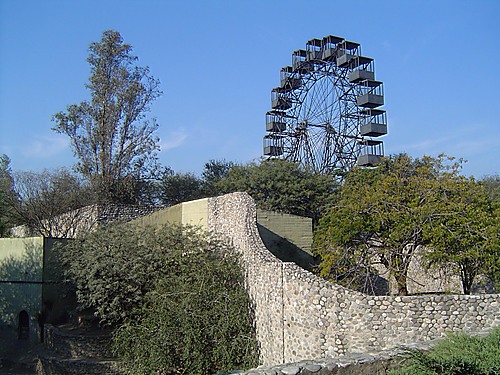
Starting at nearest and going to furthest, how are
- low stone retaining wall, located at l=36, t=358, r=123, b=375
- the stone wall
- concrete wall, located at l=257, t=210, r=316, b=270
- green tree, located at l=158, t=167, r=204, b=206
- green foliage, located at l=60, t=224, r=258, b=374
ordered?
the stone wall < green foliage, located at l=60, t=224, r=258, b=374 < low stone retaining wall, located at l=36, t=358, r=123, b=375 < concrete wall, located at l=257, t=210, r=316, b=270 < green tree, located at l=158, t=167, r=204, b=206

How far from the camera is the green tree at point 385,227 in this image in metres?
12.3

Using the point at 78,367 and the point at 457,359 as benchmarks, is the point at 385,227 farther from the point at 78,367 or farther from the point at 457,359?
the point at 78,367

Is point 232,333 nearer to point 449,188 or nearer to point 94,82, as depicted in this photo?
point 449,188

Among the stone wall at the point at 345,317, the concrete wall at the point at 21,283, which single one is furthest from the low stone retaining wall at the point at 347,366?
the concrete wall at the point at 21,283

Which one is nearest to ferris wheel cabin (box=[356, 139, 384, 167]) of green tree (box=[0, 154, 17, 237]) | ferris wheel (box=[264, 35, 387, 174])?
ferris wheel (box=[264, 35, 387, 174])

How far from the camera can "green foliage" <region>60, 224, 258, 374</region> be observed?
39.4 ft

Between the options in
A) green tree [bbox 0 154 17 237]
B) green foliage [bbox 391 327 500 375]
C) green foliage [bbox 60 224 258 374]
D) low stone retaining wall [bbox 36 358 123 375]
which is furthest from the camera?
green tree [bbox 0 154 17 237]

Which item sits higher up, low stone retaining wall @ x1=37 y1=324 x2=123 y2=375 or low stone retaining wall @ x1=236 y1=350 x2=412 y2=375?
low stone retaining wall @ x1=236 y1=350 x2=412 y2=375

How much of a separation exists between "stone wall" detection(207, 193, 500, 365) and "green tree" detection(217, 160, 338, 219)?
10.3 m

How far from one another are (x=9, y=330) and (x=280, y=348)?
10.9m

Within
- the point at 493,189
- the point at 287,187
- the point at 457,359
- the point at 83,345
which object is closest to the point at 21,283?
the point at 83,345

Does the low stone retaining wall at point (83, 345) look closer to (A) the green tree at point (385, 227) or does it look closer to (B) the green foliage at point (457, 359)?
(A) the green tree at point (385, 227)

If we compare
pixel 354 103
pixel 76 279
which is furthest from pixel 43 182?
pixel 354 103

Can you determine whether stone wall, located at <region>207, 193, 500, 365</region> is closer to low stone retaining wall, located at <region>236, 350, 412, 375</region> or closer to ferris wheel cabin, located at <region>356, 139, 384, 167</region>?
low stone retaining wall, located at <region>236, 350, 412, 375</region>
